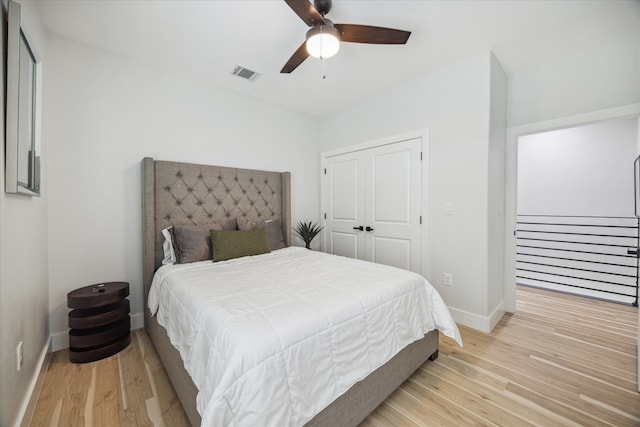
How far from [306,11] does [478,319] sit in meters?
2.93

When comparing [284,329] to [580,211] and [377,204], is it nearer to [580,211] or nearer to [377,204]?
[377,204]

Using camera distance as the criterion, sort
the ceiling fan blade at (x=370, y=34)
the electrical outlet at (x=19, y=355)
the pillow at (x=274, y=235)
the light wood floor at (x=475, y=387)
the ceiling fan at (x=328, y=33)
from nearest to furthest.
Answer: the electrical outlet at (x=19, y=355), the light wood floor at (x=475, y=387), the ceiling fan at (x=328, y=33), the ceiling fan blade at (x=370, y=34), the pillow at (x=274, y=235)

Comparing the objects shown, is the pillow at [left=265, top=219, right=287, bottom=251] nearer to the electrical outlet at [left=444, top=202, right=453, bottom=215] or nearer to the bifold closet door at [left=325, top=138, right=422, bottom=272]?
the bifold closet door at [left=325, top=138, right=422, bottom=272]

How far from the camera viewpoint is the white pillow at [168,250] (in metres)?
2.33

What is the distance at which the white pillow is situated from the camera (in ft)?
7.64

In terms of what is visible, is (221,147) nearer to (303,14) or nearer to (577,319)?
(303,14)

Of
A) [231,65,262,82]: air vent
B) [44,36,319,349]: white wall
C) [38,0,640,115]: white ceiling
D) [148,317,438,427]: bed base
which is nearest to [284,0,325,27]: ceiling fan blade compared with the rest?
[38,0,640,115]: white ceiling

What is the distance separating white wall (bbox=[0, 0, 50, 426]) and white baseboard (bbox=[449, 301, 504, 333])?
316 cm

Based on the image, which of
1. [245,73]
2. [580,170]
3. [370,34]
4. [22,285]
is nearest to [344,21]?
[370,34]

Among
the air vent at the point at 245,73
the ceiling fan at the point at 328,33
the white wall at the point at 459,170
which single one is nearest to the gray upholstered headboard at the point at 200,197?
the air vent at the point at 245,73

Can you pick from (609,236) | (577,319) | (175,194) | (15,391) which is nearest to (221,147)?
(175,194)

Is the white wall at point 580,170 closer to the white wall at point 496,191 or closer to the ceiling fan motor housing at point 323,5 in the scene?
the white wall at point 496,191

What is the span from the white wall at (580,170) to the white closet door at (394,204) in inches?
106

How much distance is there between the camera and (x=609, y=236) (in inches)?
134
